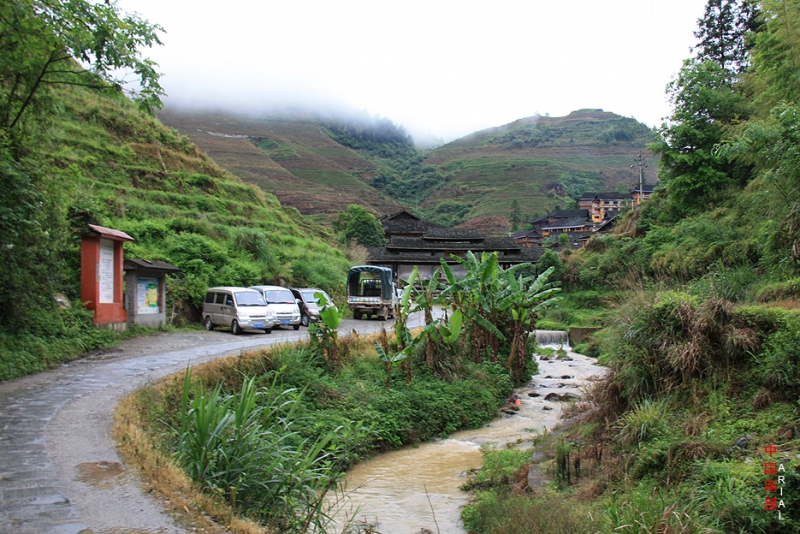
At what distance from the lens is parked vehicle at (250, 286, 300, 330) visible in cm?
2050

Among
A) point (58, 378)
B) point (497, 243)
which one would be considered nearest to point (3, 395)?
point (58, 378)

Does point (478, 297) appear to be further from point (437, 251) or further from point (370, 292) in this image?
point (437, 251)

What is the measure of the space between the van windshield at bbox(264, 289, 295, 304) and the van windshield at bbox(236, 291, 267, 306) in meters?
0.89

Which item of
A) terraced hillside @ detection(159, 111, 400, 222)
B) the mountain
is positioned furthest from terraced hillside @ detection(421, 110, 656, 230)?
terraced hillside @ detection(159, 111, 400, 222)

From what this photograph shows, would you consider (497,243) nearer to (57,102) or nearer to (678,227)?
(678,227)

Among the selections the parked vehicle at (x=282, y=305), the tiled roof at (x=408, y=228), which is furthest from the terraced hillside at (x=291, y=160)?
the parked vehicle at (x=282, y=305)

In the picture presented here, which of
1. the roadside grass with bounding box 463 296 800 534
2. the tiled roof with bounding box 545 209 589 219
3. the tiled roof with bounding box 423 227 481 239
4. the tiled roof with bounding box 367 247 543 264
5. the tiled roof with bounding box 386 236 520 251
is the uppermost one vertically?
the tiled roof with bounding box 545 209 589 219

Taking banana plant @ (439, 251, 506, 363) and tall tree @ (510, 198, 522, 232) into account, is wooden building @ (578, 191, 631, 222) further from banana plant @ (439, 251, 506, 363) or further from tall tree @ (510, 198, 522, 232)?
banana plant @ (439, 251, 506, 363)

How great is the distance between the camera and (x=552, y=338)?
31812 millimetres

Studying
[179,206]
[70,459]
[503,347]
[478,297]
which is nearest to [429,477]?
[70,459]

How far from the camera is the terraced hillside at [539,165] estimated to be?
111 metres

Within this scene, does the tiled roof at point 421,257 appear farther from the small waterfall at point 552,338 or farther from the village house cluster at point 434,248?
the small waterfall at point 552,338

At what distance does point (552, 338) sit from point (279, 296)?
1724cm

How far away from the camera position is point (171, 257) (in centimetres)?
2283
